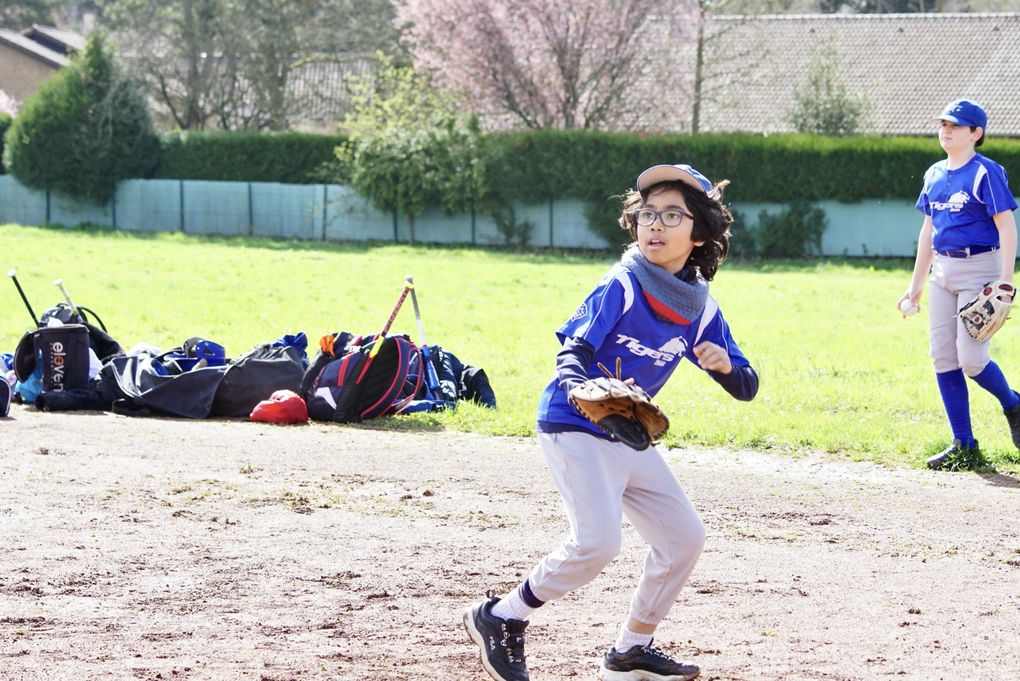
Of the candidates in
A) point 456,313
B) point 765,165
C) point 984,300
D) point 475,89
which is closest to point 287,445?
point 984,300

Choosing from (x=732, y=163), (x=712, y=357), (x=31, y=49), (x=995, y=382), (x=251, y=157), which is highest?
(x=31, y=49)

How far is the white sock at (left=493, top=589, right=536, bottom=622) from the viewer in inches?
167

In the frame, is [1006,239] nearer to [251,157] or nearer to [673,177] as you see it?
[673,177]

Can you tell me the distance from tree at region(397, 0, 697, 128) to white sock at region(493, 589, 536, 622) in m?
28.2

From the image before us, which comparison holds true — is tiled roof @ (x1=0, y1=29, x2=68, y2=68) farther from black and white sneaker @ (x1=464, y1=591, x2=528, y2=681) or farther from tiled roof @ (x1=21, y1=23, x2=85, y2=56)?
black and white sneaker @ (x1=464, y1=591, x2=528, y2=681)

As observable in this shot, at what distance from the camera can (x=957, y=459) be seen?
7.99m

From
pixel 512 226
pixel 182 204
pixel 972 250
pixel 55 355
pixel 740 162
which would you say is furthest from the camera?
pixel 182 204

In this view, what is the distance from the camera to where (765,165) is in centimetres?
2881

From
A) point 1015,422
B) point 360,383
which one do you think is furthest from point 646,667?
point 360,383

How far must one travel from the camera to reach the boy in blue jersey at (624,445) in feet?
13.3

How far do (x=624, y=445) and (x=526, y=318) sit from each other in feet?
38.3

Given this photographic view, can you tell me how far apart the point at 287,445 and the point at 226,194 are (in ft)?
87.0

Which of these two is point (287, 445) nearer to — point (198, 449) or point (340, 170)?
point (198, 449)

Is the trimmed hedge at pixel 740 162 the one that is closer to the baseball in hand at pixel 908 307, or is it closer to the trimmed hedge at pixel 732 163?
the trimmed hedge at pixel 732 163
